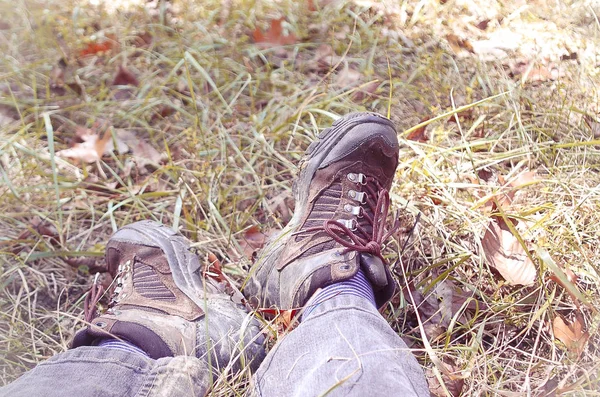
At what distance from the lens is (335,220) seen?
55.3 inches

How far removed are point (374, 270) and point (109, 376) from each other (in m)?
0.66

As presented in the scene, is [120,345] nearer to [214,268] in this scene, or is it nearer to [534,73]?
[214,268]

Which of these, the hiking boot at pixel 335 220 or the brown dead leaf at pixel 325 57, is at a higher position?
the brown dead leaf at pixel 325 57

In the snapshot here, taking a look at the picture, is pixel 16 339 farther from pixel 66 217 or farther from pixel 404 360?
pixel 404 360

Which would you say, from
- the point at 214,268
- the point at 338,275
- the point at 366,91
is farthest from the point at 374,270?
the point at 366,91

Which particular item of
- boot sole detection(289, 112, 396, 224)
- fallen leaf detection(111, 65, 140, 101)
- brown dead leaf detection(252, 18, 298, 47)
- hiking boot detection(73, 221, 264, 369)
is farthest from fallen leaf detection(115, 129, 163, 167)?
brown dead leaf detection(252, 18, 298, 47)

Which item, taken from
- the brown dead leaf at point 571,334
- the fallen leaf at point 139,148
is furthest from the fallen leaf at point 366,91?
the brown dead leaf at point 571,334

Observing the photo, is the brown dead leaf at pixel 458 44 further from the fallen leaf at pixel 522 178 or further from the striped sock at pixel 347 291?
the striped sock at pixel 347 291

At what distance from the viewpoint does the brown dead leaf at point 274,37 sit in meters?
2.21

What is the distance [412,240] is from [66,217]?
1.17m

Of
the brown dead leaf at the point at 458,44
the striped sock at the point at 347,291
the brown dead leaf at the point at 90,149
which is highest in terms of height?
the brown dead leaf at the point at 458,44

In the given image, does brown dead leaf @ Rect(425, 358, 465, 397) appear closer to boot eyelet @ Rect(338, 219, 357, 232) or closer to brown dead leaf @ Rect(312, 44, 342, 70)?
boot eyelet @ Rect(338, 219, 357, 232)

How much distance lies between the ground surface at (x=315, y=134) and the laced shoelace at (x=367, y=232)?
0.39 ft

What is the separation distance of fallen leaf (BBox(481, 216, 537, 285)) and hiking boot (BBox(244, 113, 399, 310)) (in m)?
0.29
